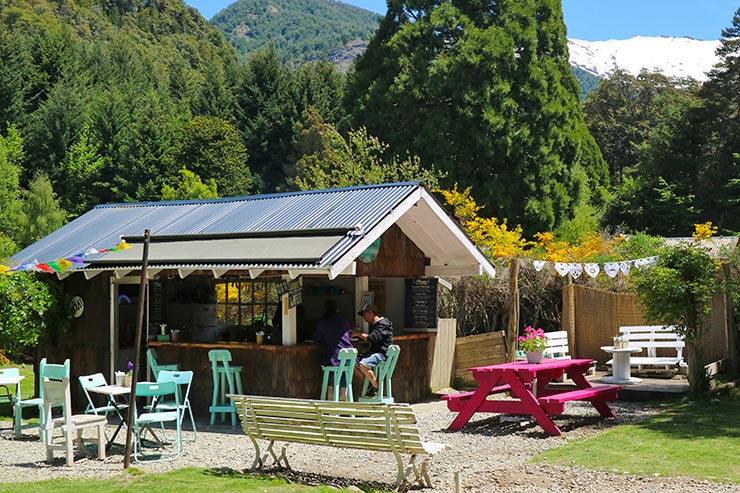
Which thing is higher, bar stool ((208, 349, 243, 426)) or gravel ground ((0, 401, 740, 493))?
bar stool ((208, 349, 243, 426))

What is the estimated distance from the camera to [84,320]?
579 inches

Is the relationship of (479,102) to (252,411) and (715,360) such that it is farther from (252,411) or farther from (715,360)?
(252,411)

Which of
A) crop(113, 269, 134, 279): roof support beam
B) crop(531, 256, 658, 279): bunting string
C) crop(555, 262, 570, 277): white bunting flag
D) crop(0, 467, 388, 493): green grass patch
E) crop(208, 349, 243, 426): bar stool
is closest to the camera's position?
crop(0, 467, 388, 493): green grass patch

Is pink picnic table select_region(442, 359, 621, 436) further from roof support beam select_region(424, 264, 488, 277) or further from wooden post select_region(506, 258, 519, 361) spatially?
wooden post select_region(506, 258, 519, 361)

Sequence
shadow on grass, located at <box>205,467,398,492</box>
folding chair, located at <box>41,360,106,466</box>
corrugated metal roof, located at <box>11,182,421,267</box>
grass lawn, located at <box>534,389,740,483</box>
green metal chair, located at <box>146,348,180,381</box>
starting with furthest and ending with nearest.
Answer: green metal chair, located at <box>146,348,180,381</box> → corrugated metal roof, located at <box>11,182,421,267</box> → folding chair, located at <box>41,360,106,466</box> → grass lawn, located at <box>534,389,740,483</box> → shadow on grass, located at <box>205,467,398,492</box>

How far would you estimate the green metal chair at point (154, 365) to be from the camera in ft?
44.2

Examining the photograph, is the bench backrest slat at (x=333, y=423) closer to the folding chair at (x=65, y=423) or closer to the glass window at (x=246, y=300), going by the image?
the folding chair at (x=65, y=423)

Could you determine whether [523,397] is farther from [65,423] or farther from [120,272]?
[120,272]

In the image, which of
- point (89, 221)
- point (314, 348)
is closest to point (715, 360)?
point (314, 348)

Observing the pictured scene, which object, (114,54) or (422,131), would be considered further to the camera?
(114,54)

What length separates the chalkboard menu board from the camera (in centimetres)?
1559

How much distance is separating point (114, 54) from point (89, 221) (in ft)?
162

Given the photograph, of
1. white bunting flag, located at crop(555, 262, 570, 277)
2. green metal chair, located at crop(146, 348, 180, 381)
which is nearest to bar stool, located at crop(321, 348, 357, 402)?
green metal chair, located at crop(146, 348, 180, 381)

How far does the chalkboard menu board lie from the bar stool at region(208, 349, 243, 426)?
3.59 m
